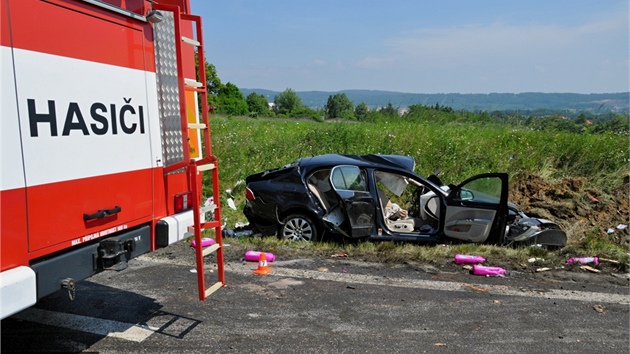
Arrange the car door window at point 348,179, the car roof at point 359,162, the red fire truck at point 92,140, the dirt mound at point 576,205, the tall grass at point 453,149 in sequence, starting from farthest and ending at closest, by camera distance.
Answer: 1. the tall grass at point 453,149
2. the dirt mound at point 576,205
3. the car roof at point 359,162
4. the car door window at point 348,179
5. the red fire truck at point 92,140

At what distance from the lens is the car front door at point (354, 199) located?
753cm

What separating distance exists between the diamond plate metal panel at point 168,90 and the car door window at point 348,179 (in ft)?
11.9

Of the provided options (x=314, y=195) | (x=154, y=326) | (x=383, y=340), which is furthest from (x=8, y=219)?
(x=314, y=195)

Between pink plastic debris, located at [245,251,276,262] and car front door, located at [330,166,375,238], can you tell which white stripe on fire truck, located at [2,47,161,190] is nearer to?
pink plastic debris, located at [245,251,276,262]

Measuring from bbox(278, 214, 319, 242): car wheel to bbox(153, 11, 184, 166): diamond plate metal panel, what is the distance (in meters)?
3.61

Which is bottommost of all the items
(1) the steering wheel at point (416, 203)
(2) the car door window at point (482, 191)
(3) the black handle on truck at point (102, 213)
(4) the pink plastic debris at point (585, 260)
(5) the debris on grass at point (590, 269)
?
(5) the debris on grass at point (590, 269)

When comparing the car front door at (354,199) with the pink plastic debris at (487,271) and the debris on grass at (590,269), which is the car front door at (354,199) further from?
the debris on grass at (590,269)

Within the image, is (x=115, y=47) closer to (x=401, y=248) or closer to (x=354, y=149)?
(x=401, y=248)

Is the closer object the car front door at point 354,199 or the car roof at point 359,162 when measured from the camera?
the car front door at point 354,199

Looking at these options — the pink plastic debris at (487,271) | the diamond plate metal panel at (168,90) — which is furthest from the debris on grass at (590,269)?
the diamond plate metal panel at (168,90)

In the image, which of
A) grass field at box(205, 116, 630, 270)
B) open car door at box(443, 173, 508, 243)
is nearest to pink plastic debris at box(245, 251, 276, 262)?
open car door at box(443, 173, 508, 243)

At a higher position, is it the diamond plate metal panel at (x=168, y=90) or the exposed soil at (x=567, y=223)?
the diamond plate metal panel at (x=168, y=90)

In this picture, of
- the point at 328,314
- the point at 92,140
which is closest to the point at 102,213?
the point at 92,140

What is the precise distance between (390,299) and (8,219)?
368 centimetres
